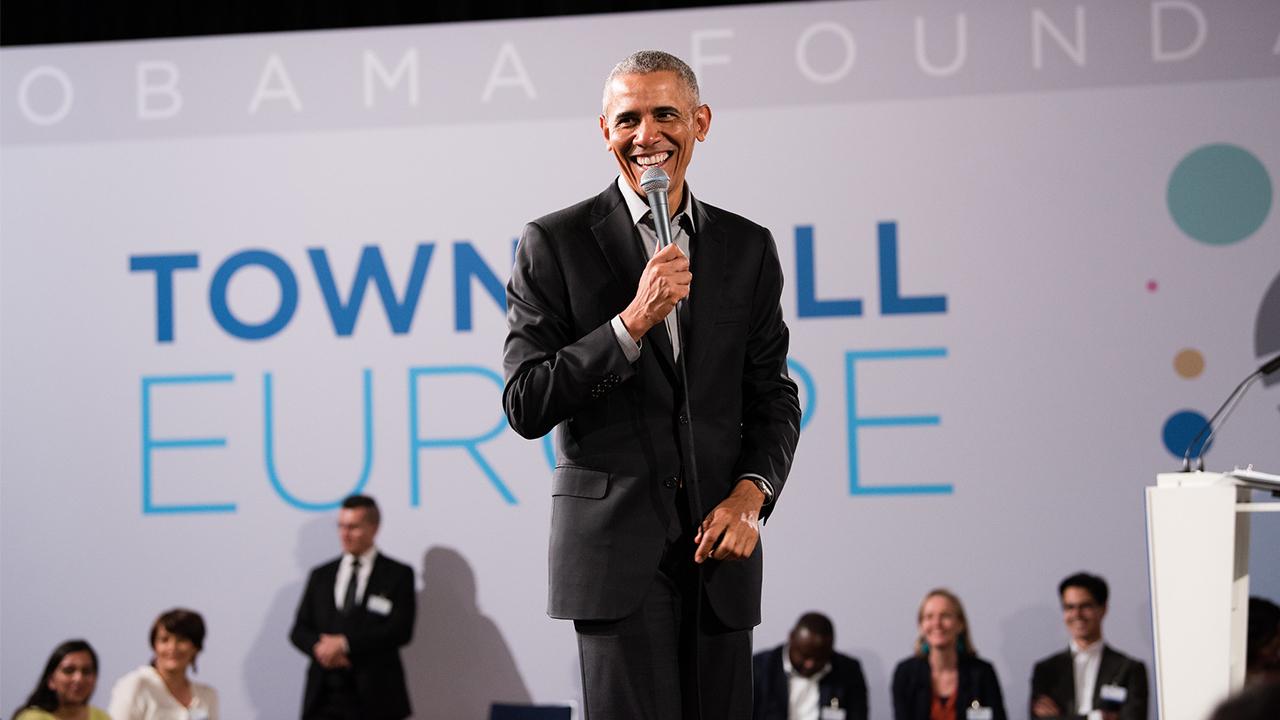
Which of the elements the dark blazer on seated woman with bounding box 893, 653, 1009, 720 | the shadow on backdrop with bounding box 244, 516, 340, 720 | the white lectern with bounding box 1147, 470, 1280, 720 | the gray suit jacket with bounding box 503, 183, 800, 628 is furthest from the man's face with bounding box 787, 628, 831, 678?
the gray suit jacket with bounding box 503, 183, 800, 628

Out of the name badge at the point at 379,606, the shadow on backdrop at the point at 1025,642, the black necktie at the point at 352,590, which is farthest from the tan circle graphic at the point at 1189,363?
the black necktie at the point at 352,590

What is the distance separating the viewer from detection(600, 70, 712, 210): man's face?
1988 mm

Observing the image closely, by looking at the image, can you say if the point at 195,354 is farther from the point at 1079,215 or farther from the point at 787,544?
the point at 1079,215

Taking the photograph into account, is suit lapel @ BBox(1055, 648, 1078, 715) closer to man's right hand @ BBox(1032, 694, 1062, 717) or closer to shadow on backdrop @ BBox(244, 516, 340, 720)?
man's right hand @ BBox(1032, 694, 1062, 717)

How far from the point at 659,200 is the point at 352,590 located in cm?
454

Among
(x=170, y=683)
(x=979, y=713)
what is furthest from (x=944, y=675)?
(x=170, y=683)

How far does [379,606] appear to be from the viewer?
6027 millimetres

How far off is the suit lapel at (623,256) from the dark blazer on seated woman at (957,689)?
13.5ft

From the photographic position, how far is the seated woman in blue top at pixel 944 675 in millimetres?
5652

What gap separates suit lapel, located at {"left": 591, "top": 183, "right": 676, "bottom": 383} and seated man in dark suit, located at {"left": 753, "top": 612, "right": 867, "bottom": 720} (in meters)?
3.89

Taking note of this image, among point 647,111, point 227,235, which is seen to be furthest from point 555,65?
point 647,111

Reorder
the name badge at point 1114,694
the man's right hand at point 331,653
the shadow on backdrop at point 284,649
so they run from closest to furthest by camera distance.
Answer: the name badge at point 1114,694 < the man's right hand at point 331,653 < the shadow on backdrop at point 284,649

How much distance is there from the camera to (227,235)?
20.7 feet

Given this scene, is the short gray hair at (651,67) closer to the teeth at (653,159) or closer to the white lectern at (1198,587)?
the teeth at (653,159)
